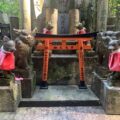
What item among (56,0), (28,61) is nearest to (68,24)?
(56,0)

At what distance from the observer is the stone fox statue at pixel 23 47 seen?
22.2 feet

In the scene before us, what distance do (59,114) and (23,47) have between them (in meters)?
1.97

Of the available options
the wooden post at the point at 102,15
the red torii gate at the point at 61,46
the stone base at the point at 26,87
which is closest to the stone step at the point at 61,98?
the stone base at the point at 26,87

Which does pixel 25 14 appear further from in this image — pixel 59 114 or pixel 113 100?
pixel 113 100

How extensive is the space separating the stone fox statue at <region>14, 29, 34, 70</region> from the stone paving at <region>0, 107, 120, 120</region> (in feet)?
4.07

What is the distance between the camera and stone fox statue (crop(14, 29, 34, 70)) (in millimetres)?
6756

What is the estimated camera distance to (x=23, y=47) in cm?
676

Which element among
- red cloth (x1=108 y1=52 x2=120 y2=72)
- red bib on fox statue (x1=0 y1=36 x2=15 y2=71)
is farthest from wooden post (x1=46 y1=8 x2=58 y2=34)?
red cloth (x1=108 y1=52 x2=120 y2=72)

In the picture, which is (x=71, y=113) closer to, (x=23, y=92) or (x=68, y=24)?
(x=23, y=92)

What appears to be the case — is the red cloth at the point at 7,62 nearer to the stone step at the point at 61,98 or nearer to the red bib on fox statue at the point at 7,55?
the red bib on fox statue at the point at 7,55

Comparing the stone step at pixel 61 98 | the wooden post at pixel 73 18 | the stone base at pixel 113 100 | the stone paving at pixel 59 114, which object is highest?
the wooden post at pixel 73 18

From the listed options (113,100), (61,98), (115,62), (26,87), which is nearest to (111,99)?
(113,100)

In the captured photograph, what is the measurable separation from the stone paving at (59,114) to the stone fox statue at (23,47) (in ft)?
4.07

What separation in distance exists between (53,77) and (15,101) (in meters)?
2.46
